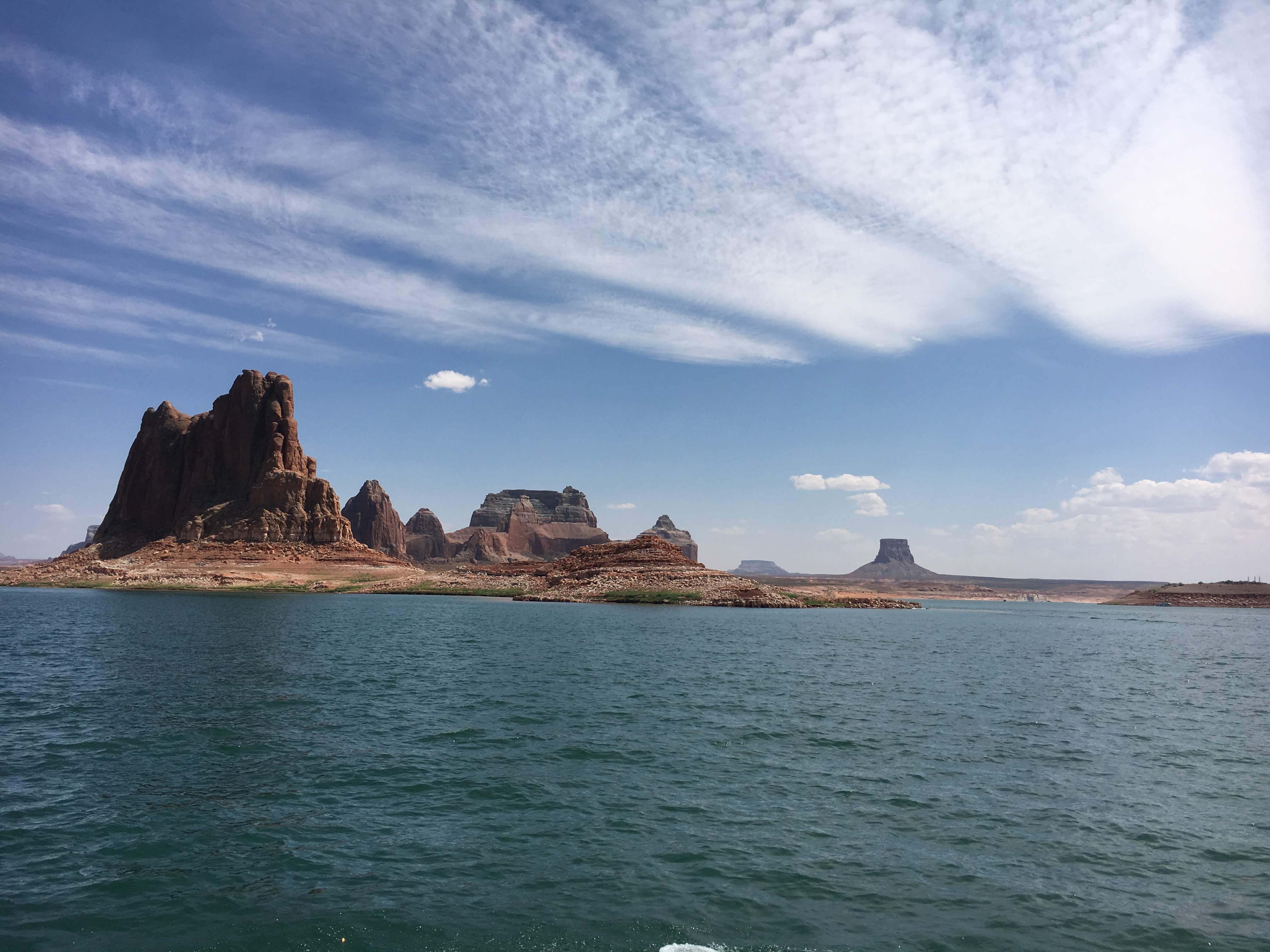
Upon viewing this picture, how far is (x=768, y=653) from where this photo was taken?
5003cm

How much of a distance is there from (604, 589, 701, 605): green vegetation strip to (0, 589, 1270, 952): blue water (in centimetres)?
7240

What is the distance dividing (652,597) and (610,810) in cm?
9632

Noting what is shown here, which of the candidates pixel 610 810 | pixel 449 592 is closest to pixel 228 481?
pixel 449 592

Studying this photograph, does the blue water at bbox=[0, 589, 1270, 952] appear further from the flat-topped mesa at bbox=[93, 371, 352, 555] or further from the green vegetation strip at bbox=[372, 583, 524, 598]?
the flat-topped mesa at bbox=[93, 371, 352, 555]

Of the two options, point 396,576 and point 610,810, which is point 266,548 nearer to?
point 396,576

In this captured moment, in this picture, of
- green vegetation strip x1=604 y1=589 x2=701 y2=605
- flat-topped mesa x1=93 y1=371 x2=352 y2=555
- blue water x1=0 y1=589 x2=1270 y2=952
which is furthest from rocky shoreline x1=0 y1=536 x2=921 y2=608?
blue water x1=0 y1=589 x2=1270 y2=952

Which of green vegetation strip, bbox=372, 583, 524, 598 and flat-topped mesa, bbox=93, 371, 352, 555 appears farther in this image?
flat-topped mesa, bbox=93, 371, 352, 555

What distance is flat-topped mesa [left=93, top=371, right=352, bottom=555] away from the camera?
152 metres

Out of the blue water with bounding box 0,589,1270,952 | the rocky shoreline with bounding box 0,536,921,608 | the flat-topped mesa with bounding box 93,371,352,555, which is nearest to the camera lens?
the blue water with bounding box 0,589,1270,952

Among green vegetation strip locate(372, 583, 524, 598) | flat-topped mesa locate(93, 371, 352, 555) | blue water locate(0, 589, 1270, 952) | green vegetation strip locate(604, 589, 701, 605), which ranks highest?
flat-topped mesa locate(93, 371, 352, 555)

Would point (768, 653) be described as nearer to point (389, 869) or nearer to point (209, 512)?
point (389, 869)

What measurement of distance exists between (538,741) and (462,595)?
113 m

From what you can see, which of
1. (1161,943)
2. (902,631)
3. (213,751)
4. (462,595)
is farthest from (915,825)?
(462,595)

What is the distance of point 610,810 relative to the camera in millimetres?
16922
